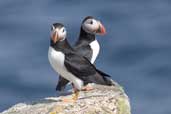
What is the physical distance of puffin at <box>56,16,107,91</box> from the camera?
18.4 metres

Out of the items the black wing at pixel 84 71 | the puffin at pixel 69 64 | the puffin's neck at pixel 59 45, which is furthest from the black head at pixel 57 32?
the black wing at pixel 84 71

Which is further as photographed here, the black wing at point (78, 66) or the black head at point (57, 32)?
the black wing at point (78, 66)

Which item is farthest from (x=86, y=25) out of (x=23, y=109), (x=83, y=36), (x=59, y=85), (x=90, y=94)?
(x=23, y=109)

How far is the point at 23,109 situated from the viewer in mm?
14281

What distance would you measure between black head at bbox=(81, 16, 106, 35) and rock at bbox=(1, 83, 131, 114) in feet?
12.0

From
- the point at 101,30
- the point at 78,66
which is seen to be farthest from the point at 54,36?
the point at 101,30

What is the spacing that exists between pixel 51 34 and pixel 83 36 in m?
4.43

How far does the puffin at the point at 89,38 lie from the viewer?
18.4 m

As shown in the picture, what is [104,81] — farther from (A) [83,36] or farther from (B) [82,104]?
(A) [83,36]

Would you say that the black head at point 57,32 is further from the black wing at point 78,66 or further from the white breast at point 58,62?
the black wing at point 78,66

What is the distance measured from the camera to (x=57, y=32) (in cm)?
1462

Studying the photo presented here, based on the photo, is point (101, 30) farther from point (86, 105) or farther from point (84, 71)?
point (86, 105)

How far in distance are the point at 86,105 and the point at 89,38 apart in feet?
19.7

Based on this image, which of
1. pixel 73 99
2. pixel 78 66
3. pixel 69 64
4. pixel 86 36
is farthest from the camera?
pixel 86 36
